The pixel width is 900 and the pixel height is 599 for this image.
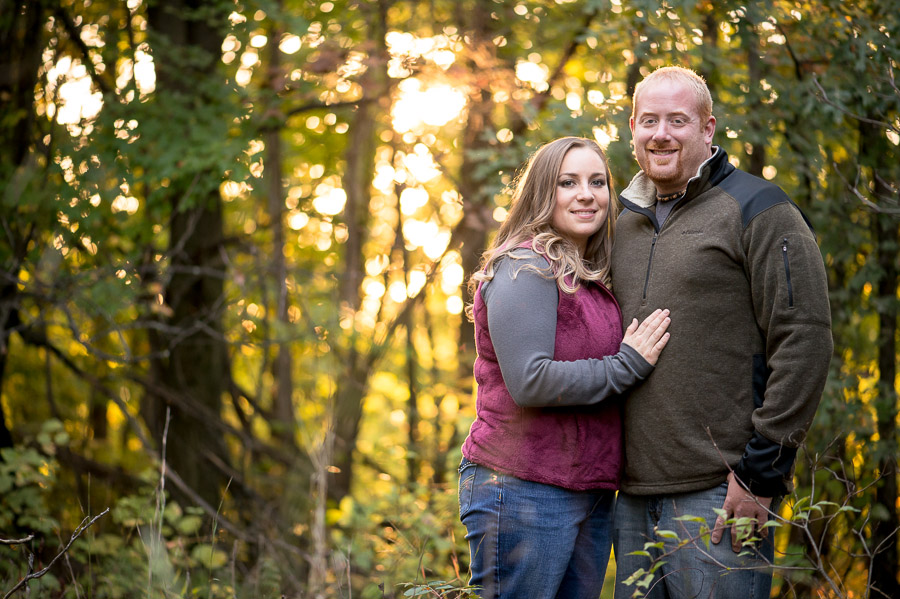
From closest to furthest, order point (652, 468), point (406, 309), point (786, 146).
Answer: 1. point (652, 468)
2. point (786, 146)
3. point (406, 309)

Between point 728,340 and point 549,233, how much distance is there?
683 millimetres

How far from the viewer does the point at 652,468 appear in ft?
8.05

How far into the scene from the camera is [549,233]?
2564mm

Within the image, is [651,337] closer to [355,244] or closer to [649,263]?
[649,263]

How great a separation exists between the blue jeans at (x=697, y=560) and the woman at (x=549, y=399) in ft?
0.46

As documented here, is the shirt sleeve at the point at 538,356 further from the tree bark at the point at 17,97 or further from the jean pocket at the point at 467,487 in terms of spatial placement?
the tree bark at the point at 17,97

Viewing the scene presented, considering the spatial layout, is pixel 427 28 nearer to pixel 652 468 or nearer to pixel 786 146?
pixel 786 146

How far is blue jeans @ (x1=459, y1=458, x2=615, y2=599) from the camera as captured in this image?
7.82 ft

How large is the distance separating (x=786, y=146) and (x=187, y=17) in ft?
15.5

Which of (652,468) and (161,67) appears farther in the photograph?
(161,67)

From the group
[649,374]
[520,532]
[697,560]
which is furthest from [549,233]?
[697,560]

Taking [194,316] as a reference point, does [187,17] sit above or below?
above

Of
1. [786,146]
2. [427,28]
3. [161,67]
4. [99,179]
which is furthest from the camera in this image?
[427,28]

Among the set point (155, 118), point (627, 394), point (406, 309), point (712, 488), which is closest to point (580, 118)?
point (627, 394)
